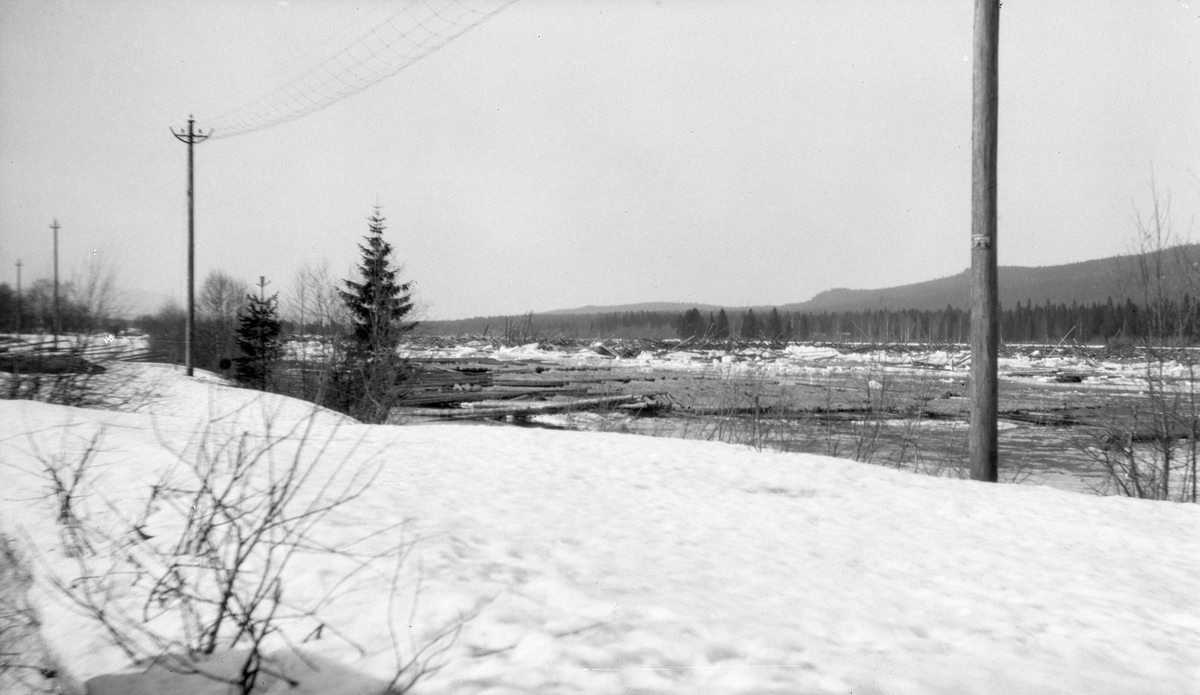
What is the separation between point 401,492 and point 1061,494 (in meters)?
6.22

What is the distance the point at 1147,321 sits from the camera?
8.41 metres

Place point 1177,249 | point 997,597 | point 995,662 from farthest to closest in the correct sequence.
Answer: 1. point 1177,249
2. point 997,597
3. point 995,662

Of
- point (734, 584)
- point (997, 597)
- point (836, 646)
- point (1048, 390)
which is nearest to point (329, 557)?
point (734, 584)

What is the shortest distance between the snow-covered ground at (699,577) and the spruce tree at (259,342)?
2281cm

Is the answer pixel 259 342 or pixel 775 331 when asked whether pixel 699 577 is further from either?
pixel 259 342

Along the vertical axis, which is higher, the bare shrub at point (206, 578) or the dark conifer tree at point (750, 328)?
the dark conifer tree at point (750, 328)

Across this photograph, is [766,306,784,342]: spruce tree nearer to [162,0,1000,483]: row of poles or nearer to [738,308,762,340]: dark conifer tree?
[738,308,762,340]: dark conifer tree

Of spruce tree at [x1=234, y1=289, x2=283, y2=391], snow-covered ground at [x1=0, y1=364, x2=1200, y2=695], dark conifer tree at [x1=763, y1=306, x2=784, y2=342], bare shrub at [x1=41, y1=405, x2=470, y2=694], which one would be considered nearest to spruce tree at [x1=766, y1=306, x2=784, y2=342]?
dark conifer tree at [x1=763, y1=306, x2=784, y2=342]

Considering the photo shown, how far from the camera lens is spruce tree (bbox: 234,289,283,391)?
2809cm

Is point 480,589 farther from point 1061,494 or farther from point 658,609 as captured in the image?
point 1061,494

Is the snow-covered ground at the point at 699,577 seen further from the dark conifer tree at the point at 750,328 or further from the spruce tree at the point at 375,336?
the spruce tree at the point at 375,336

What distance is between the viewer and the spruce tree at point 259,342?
2809 cm

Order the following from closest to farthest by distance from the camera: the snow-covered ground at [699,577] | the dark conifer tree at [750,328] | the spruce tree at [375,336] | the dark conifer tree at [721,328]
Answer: the snow-covered ground at [699,577] < the dark conifer tree at [721,328] < the dark conifer tree at [750,328] < the spruce tree at [375,336]

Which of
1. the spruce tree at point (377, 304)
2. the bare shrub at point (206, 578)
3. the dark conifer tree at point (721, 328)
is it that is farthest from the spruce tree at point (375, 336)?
the bare shrub at point (206, 578)
